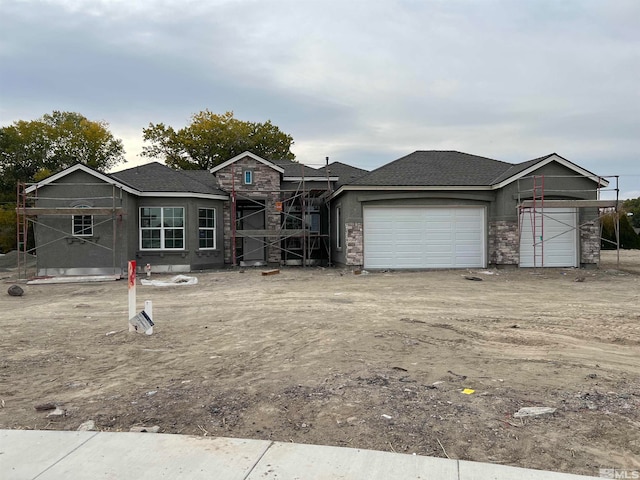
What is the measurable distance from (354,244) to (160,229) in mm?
8438

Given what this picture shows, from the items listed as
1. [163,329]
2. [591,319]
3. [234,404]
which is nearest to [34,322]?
[163,329]

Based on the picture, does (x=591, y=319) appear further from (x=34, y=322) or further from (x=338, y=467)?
(x=34, y=322)

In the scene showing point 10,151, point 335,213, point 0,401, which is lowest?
point 0,401

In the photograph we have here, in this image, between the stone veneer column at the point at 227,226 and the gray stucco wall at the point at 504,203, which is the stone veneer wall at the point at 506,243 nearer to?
the gray stucco wall at the point at 504,203

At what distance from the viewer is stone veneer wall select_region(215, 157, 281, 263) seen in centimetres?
2316

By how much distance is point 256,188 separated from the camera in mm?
23391

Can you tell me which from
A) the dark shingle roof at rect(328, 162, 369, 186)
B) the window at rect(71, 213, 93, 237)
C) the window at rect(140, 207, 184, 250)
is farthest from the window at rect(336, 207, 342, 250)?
the window at rect(71, 213, 93, 237)

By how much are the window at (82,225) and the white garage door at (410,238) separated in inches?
441

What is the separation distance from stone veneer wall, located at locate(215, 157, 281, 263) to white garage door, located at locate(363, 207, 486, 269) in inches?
216

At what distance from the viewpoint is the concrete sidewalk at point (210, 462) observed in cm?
334

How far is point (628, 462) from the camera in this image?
3490mm

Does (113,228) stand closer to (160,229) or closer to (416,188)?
(160,229)

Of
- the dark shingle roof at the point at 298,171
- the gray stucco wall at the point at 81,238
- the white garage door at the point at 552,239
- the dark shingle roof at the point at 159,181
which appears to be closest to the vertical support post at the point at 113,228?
the gray stucco wall at the point at 81,238

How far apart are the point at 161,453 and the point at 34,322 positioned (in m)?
7.11
